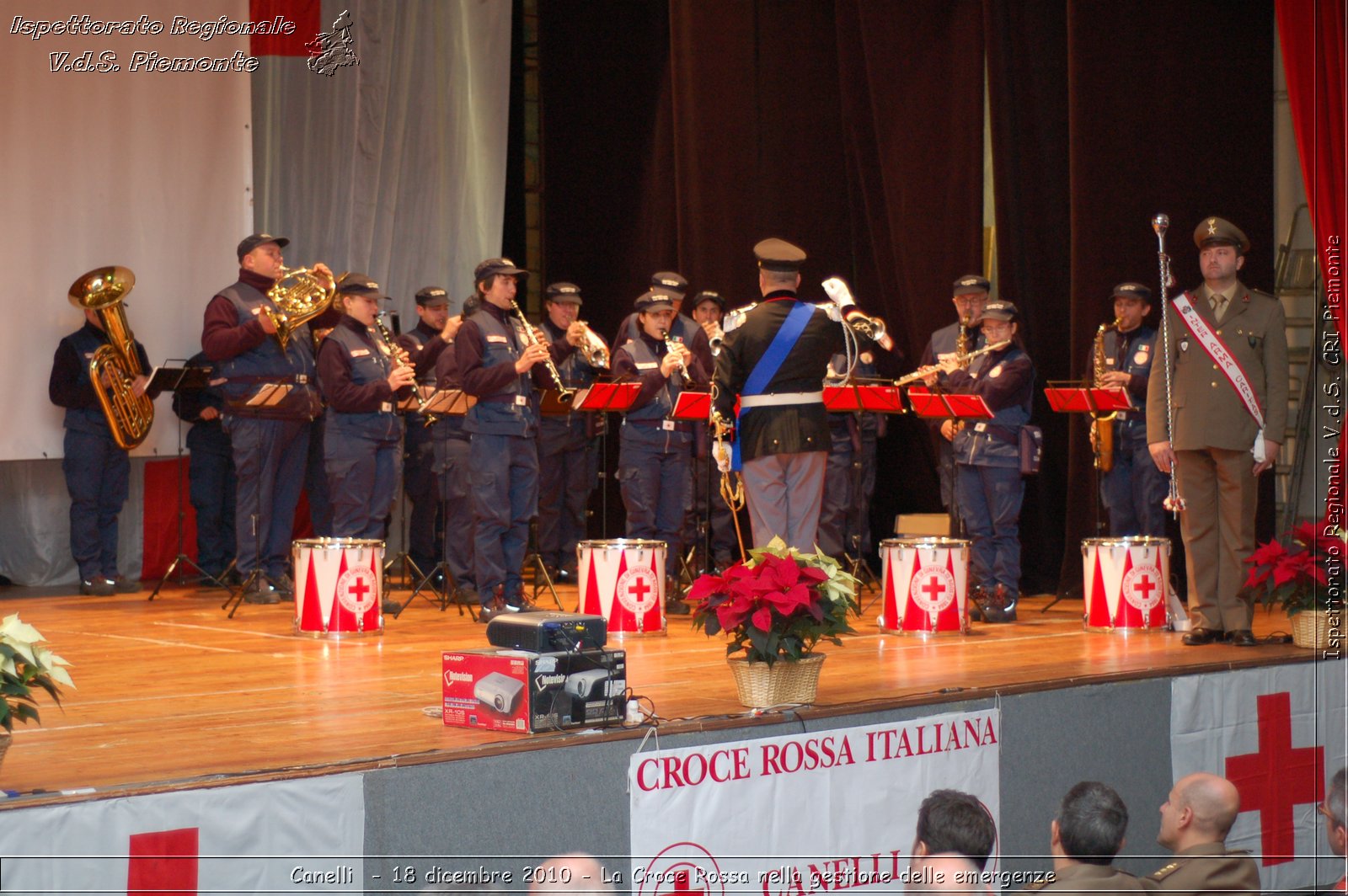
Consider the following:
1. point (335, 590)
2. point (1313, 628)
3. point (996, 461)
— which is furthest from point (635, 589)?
A: point (1313, 628)

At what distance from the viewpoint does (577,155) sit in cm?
1220

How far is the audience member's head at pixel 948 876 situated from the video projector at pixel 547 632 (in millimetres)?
1927

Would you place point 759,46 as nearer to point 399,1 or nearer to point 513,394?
point 399,1

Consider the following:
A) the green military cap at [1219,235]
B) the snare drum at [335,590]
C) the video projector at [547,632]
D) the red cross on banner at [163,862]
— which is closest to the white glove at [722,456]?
the snare drum at [335,590]

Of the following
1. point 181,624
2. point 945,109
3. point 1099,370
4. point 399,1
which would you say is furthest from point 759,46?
point 181,624

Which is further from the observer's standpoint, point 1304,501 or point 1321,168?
point 1304,501

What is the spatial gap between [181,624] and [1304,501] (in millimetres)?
6756

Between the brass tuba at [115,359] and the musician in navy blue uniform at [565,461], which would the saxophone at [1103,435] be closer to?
the musician in navy blue uniform at [565,461]

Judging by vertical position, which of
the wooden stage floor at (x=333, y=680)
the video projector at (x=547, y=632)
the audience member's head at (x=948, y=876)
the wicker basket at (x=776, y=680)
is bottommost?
the wooden stage floor at (x=333, y=680)

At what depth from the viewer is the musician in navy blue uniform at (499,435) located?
26.8 feet

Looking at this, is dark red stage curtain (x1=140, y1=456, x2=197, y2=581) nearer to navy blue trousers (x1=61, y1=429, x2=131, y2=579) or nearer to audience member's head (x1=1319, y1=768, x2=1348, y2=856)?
navy blue trousers (x1=61, y1=429, x2=131, y2=579)

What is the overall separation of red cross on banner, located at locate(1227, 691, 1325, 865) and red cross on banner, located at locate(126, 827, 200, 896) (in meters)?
4.36

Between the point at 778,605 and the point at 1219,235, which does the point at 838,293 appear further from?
the point at 778,605

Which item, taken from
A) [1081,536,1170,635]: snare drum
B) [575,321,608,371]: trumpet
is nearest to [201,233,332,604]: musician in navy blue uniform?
[575,321,608,371]: trumpet
